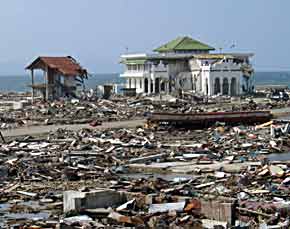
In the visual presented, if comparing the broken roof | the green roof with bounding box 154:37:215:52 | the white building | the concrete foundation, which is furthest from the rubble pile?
the green roof with bounding box 154:37:215:52

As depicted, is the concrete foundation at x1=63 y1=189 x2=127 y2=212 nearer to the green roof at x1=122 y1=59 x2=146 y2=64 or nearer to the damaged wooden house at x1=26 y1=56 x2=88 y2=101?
the damaged wooden house at x1=26 y1=56 x2=88 y2=101

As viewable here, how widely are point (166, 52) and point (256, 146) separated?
50954 millimetres

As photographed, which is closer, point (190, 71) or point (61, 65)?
point (61, 65)

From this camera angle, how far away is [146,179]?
1044 inches

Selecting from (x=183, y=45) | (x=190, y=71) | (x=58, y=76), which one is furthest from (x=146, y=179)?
(x=183, y=45)

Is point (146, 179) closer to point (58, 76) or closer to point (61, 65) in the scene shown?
point (61, 65)

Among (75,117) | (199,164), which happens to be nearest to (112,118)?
(75,117)

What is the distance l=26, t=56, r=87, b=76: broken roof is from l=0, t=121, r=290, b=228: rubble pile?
28.1 m

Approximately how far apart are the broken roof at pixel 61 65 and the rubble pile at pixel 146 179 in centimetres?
2813


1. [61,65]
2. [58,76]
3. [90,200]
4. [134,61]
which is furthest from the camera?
[134,61]

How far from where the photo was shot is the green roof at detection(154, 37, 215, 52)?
279ft

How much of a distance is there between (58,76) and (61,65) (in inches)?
69.1

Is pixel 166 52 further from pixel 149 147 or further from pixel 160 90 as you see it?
pixel 149 147

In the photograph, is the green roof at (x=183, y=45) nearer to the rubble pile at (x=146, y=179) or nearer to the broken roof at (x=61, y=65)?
the broken roof at (x=61, y=65)
